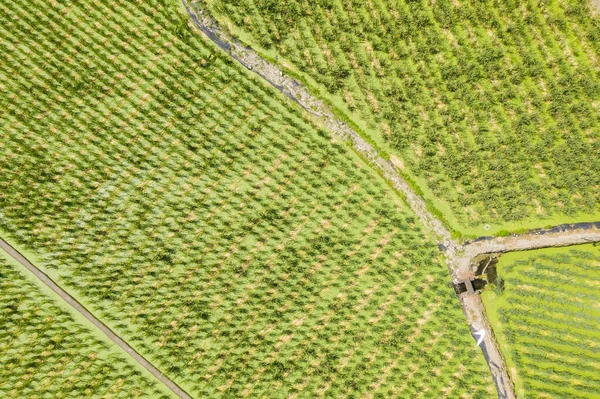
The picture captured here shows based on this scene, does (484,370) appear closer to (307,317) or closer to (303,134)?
(307,317)

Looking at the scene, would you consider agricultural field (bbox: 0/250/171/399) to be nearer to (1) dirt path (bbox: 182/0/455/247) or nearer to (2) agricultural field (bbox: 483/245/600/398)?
(1) dirt path (bbox: 182/0/455/247)

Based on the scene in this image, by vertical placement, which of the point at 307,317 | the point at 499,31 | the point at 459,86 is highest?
the point at 499,31

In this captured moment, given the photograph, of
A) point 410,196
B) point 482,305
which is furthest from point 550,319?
point 410,196

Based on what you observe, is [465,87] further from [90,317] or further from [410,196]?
[90,317]

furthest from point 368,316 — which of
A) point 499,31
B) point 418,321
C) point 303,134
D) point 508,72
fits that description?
point 499,31

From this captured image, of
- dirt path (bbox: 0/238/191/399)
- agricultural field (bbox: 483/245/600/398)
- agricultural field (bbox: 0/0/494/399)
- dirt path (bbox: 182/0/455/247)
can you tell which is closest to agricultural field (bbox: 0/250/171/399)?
dirt path (bbox: 0/238/191/399)

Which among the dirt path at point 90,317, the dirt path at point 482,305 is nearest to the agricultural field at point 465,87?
the dirt path at point 482,305

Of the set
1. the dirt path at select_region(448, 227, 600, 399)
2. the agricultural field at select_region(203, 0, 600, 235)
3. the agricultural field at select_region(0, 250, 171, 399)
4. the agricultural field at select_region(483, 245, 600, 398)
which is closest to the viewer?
the agricultural field at select_region(0, 250, 171, 399)

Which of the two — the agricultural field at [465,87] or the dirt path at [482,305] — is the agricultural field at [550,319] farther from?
the agricultural field at [465,87]
